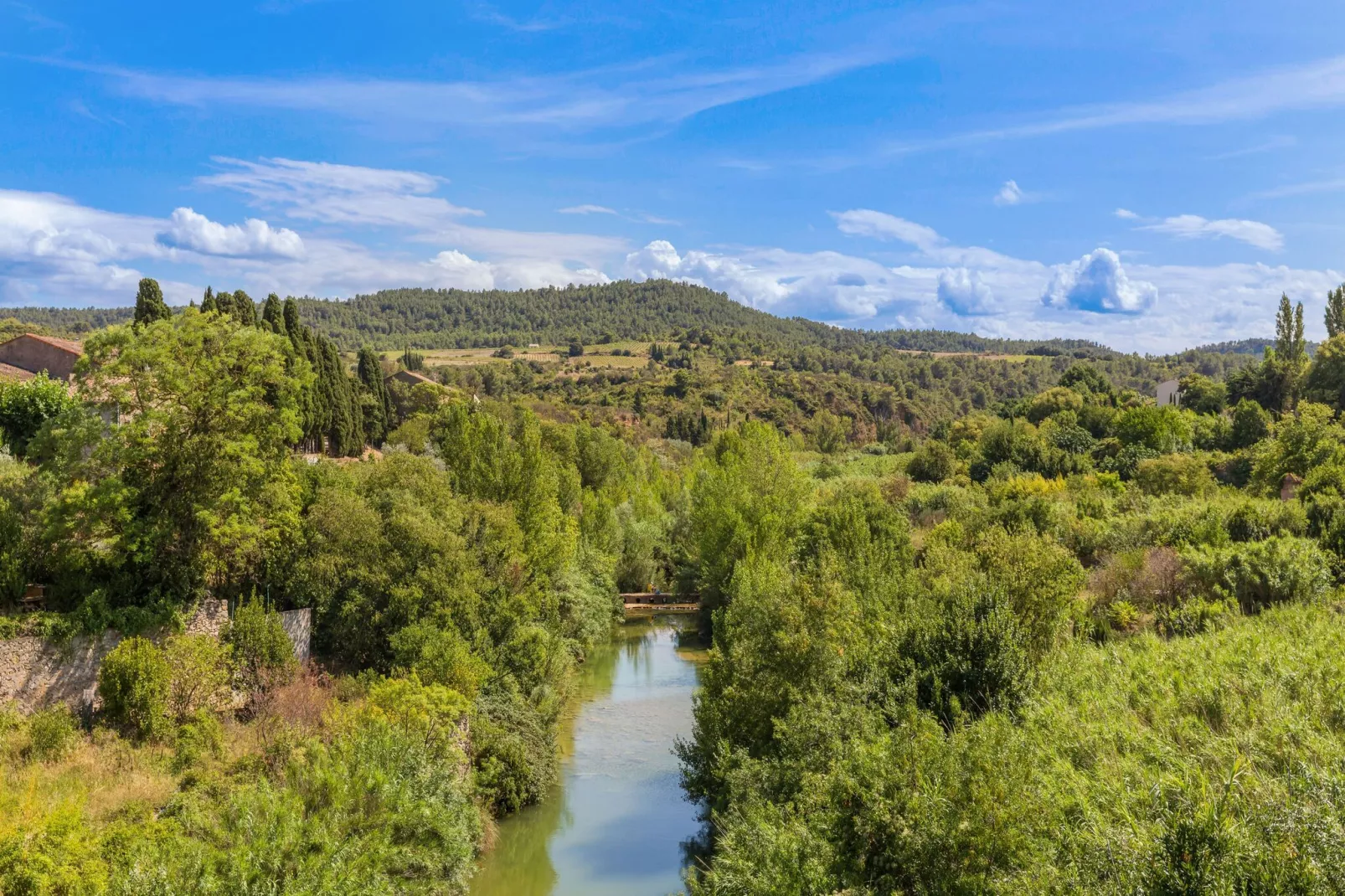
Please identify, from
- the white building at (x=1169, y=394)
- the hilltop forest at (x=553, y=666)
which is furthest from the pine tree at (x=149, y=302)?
the white building at (x=1169, y=394)

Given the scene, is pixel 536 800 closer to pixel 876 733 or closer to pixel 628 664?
pixel 876 733

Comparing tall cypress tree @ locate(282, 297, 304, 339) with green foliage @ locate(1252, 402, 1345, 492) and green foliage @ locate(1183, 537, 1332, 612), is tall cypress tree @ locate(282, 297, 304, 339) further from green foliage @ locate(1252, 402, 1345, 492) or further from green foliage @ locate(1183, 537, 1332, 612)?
green foliage @ locate(1252, 402, 1345, 492)

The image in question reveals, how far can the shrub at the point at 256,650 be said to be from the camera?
24.6 m

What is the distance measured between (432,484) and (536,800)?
37.6 feet

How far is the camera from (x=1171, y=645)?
23.0 m

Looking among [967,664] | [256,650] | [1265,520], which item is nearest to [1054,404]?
[1265,520]

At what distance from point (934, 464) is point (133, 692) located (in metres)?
60.1

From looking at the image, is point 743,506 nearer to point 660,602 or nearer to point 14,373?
point 660,602

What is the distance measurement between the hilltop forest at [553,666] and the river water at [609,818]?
103 centimetres

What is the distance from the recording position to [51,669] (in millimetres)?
21938

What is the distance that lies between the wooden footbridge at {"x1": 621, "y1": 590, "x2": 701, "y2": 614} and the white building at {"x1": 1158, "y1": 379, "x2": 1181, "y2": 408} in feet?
184

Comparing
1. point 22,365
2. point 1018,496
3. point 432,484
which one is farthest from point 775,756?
point 22,365

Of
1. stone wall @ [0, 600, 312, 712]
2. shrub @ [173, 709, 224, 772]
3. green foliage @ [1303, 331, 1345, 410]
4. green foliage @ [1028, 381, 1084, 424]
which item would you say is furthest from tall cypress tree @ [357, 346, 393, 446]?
green foliage @ [1303, 331, 1345, 410]

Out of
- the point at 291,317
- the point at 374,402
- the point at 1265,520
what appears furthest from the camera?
the point at 374,402
